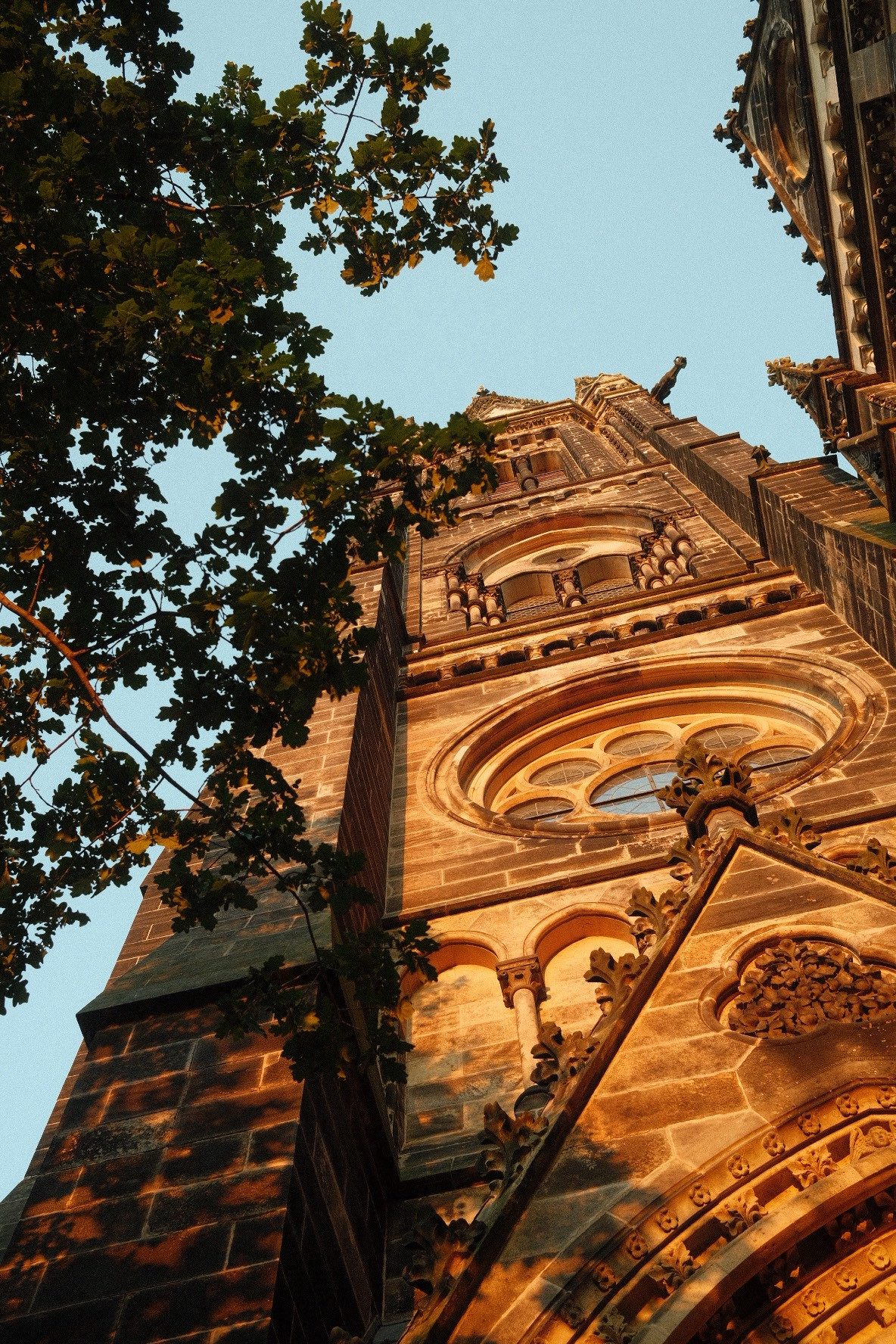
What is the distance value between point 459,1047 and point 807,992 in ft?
12.4

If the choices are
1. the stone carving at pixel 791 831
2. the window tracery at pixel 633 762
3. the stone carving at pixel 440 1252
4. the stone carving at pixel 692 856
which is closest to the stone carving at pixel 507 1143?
the stone carving at pixel 440 1252

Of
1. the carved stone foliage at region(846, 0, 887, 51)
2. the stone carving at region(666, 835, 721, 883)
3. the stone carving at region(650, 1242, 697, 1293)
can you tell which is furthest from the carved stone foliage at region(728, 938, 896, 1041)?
the carved stone foliage at region(846, 0, 887, 51)

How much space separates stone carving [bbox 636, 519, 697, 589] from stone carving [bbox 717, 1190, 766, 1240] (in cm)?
1501

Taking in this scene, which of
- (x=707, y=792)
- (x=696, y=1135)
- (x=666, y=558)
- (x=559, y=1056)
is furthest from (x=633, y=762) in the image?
(x=696, y=1135)

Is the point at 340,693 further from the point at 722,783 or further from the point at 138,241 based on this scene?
the point at 722,783

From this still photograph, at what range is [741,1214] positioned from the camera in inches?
253

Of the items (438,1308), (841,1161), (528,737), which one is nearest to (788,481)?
(528,737)

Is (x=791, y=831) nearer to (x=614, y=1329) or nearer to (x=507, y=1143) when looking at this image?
(x=507, y=1143)

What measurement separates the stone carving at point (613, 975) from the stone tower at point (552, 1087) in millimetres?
31

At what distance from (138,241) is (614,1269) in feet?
18.9

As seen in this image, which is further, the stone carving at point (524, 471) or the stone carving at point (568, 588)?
the stone carving at point (524, 471)

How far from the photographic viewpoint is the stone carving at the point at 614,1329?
5949 mm

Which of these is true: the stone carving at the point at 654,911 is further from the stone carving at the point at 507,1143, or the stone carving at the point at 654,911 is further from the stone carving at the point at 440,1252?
the stone carving at the point at 440,1252

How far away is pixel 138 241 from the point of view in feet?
25.6
